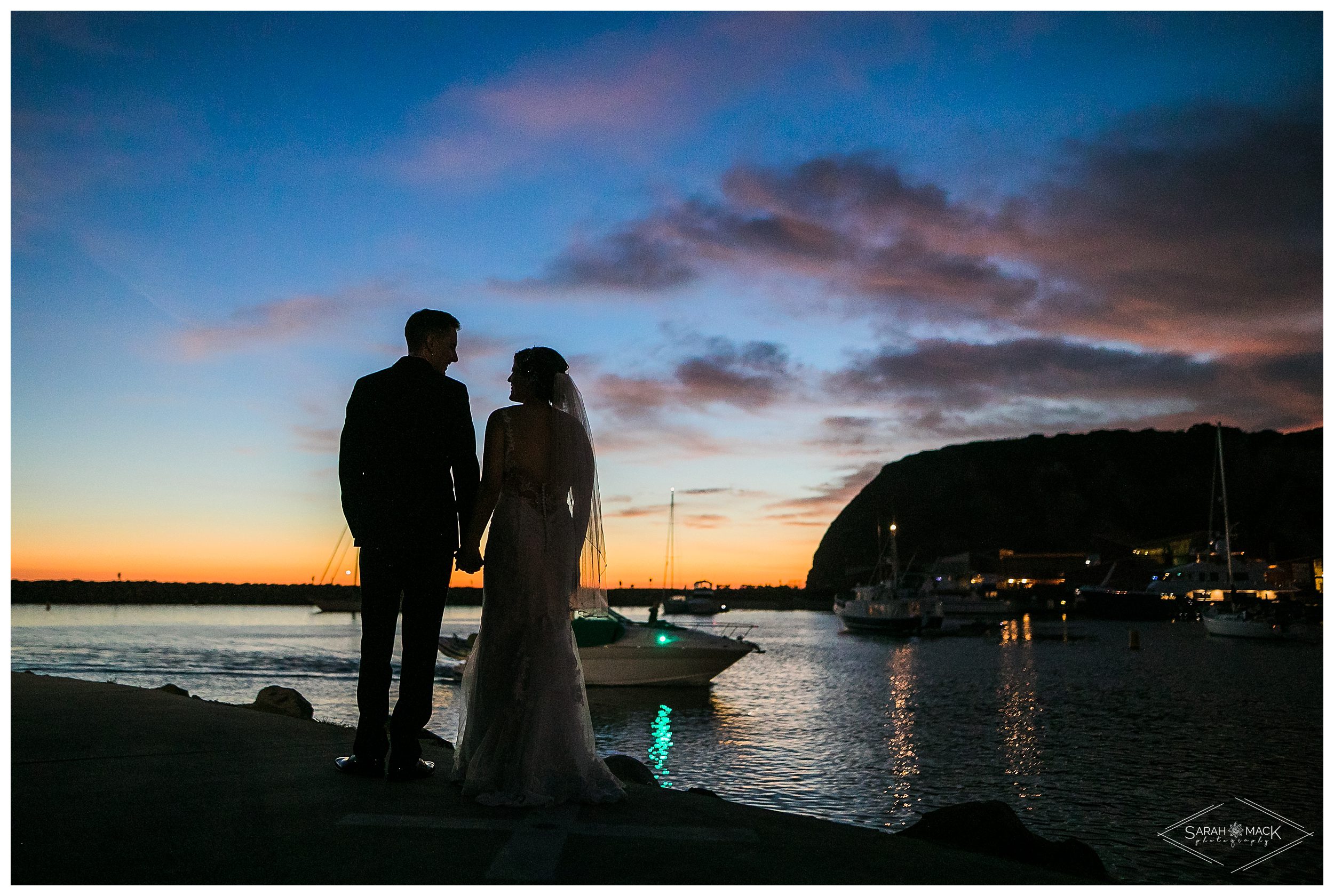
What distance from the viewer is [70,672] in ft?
102

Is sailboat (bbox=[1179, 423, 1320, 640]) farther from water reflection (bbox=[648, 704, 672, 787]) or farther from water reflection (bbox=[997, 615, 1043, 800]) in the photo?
water reflection (bbox=[648, 704, 672, 787])

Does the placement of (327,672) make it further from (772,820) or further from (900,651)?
(772,820)

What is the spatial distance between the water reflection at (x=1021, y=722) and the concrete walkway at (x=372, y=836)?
11.2 meters

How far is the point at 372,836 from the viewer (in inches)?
135

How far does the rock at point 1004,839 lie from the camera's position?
5.52 meters

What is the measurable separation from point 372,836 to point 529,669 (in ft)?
3.85

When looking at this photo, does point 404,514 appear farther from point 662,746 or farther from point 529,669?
point 662,746

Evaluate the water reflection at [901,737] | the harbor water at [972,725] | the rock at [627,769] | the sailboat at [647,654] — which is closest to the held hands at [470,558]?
the rock at [627,769]

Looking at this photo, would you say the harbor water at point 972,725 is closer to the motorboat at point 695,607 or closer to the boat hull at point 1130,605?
the boat hull at point 1130,605

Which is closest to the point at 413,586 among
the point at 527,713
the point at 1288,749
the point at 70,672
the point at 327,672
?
the point at 527,713

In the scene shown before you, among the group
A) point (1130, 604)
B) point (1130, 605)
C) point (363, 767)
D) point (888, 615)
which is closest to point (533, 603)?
point (363, 767)

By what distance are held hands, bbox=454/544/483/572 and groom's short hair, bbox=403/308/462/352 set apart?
107cm

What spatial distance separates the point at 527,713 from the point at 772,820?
1.24 meters

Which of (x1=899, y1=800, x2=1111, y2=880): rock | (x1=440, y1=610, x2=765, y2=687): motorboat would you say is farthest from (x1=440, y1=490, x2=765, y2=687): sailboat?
(x1=899, y1=800, x2=1111, y2=880): rock
